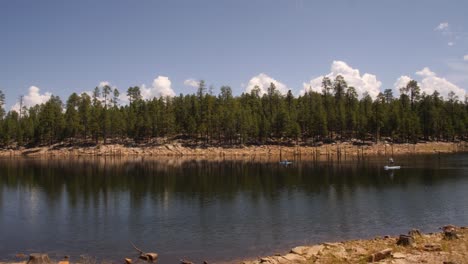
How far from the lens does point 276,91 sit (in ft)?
591

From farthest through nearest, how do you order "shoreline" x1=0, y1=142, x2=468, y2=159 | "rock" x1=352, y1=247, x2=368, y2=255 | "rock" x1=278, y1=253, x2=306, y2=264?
"shoreline" x1=0, y1=142, x2=468, y2=159
"rock" x1=352, y1=247, x2=368, y2=255
"rock" x1=278, y1=253, x2=306, y2=264

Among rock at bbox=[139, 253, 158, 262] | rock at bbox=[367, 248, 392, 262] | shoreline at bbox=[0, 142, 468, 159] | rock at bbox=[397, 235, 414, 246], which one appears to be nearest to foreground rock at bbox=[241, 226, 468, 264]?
rock at bbox=[367, 248, 392, 262]

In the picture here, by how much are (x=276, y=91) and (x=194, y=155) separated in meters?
56.5

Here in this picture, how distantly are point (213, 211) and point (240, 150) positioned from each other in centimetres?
9914

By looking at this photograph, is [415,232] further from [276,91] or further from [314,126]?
[276,91]

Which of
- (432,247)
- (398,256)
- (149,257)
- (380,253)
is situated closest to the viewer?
(398,256)

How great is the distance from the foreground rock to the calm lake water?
485 centimetres

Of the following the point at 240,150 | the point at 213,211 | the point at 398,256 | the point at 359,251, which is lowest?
the point at 213,211

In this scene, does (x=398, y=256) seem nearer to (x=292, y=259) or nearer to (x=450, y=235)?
(x=292, y=259)

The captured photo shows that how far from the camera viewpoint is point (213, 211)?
151 feet

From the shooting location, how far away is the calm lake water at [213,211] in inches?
1289

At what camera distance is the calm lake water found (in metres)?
32.8

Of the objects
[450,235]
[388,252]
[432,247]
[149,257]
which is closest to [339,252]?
[388,252]

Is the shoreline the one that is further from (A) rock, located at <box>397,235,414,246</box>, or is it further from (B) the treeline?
(A) rock, located at <box>397,235,414,246</box>
